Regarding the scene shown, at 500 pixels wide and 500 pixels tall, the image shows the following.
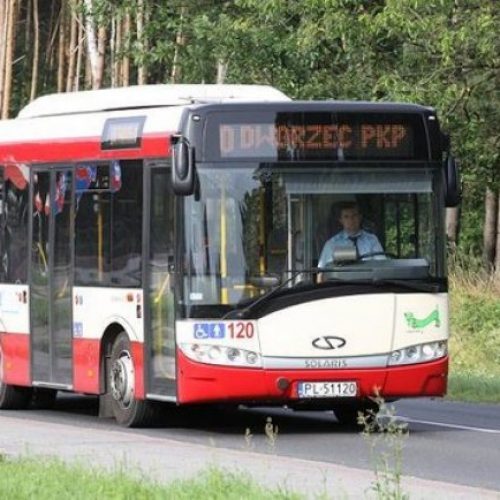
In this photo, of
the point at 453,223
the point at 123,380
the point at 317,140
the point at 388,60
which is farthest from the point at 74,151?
the point at 453,223

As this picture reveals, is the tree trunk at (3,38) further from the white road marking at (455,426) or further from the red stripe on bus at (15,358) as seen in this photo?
the white road marking at (455,426)

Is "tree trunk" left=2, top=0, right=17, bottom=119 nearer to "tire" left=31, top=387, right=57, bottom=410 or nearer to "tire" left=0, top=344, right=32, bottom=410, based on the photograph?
"tire" left=31, top=387, right=57, bottom=410

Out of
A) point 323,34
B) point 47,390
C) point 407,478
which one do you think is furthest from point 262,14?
point 407,478

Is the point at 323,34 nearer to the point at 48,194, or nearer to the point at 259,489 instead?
the point at 48,194

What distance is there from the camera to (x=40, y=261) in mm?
20891

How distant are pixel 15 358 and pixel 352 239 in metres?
4.74

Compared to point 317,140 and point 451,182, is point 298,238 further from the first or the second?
point 451,182

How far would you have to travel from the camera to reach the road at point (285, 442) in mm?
14742

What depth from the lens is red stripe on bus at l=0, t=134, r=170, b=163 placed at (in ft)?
61.2

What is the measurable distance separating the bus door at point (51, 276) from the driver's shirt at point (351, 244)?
123 inches

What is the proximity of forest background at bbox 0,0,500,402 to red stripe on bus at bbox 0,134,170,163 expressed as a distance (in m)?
6.46

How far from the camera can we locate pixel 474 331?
32.9 metres

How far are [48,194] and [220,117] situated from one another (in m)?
3.21

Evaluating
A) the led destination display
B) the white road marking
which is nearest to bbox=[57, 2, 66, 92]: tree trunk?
the white road marking
